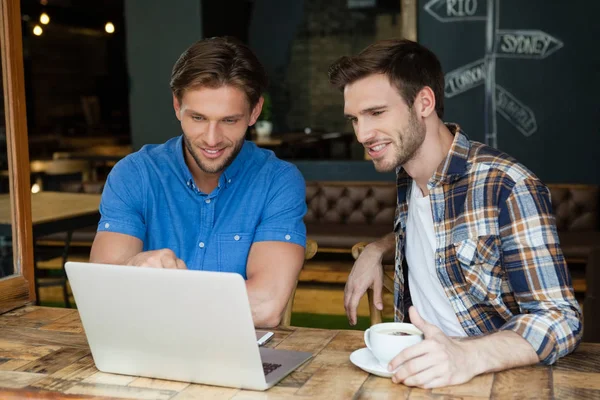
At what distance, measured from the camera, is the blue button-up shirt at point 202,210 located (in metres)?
2.15

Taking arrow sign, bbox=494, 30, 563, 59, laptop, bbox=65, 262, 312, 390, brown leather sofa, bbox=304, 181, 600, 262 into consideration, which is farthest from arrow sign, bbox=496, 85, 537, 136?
laptop, bbox=65, 262, 312, 390

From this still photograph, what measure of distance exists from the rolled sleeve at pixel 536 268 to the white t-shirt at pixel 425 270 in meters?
0.25

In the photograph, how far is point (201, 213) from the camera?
2176mm

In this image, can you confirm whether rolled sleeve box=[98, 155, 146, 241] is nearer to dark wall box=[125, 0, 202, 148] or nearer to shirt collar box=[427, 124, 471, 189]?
shirt collar box=[427, 124, 471, 189]

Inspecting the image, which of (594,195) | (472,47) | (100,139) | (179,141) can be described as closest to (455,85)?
(472,47)

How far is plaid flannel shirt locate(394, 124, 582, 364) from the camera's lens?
1.60 metres

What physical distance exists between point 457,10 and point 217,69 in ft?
14.4

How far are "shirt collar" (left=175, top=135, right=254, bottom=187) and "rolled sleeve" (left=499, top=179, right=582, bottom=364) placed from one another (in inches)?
32.5

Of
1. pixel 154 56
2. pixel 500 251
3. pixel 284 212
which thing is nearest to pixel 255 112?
pixel 284 212

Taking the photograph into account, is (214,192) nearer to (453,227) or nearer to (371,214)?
(453,227)

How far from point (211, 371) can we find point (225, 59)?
0.99 metres

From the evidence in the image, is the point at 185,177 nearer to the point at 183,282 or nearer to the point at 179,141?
the point at 179,141

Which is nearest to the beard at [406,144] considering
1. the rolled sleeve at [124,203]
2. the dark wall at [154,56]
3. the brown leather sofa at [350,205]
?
the rolled sleeve at [124,203]

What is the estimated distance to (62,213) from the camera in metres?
4.56
